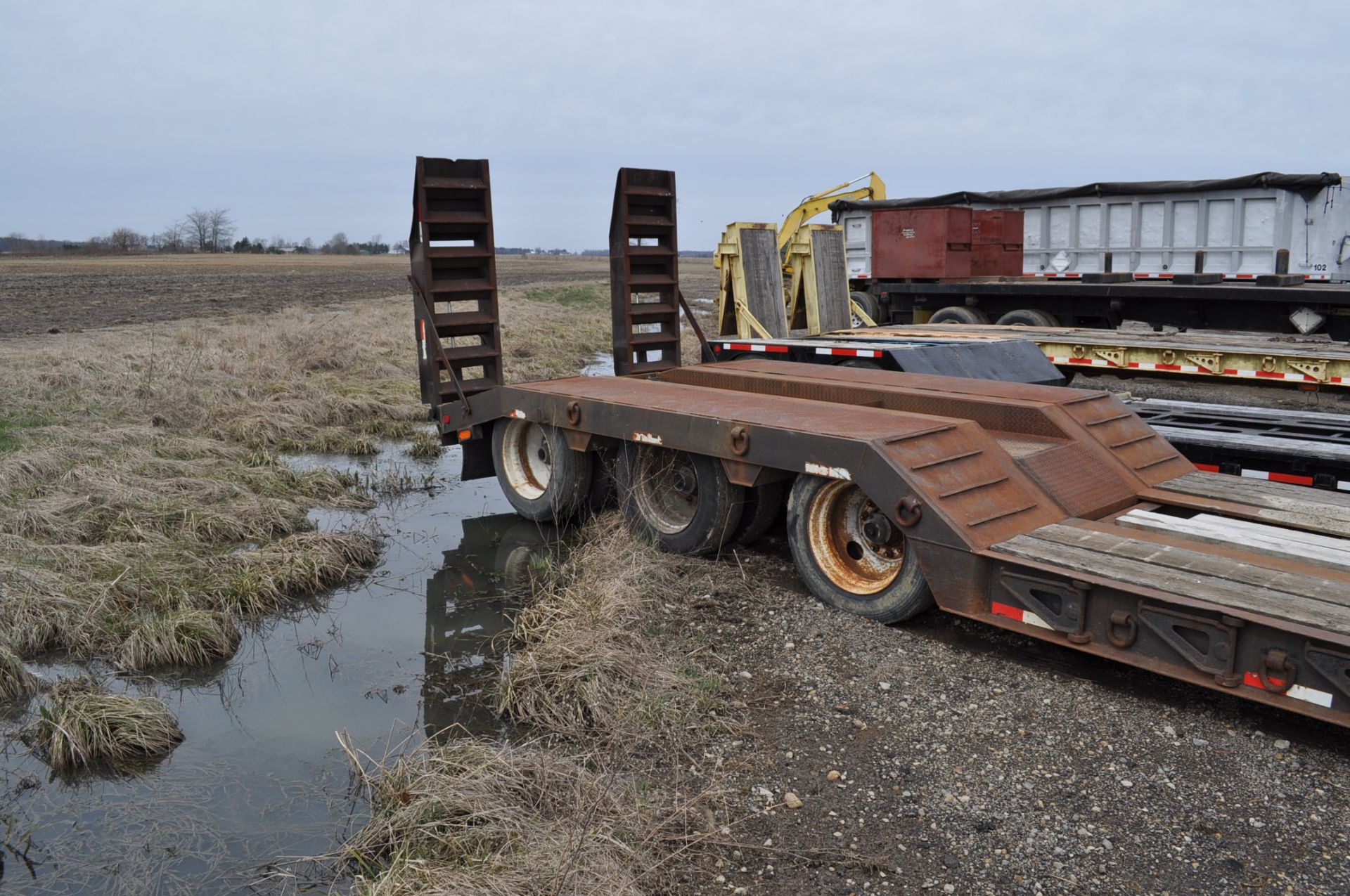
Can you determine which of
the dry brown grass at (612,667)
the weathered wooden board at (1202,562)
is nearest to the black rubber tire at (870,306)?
the dry brown grass at (612,667)

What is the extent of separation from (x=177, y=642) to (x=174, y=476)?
3.87 m

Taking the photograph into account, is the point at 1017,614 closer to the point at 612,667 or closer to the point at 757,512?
the point at 612,667

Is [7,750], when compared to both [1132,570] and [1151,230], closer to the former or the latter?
[1132,570]

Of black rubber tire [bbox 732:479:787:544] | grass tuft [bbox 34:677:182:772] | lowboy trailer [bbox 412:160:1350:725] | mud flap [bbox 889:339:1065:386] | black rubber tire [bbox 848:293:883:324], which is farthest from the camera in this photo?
black rubber tire [bbox 848:293:883:324]

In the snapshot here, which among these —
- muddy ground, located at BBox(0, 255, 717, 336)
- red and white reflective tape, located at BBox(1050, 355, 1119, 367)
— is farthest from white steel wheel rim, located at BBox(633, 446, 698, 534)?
muddy ground, located at BBox(0, 255, 717, 336)

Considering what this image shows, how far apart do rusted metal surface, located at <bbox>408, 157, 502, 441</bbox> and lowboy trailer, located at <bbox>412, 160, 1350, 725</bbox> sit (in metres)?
0.02

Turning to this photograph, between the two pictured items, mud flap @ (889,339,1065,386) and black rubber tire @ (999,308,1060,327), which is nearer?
mud flap @ (889,339,1065,386)

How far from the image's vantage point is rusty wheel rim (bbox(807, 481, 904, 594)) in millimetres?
6016

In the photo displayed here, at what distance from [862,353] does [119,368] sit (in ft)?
35.1

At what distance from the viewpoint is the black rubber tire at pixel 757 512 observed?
23.4 feet

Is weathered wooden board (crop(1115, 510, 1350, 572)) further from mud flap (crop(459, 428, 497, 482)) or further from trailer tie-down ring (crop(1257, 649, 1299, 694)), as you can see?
mud flap (crop(459, 428, 497, 482))

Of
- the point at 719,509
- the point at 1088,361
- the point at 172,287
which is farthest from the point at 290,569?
the point at 172,287

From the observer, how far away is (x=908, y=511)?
5.32 metres

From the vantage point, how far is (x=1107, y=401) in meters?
6.96
